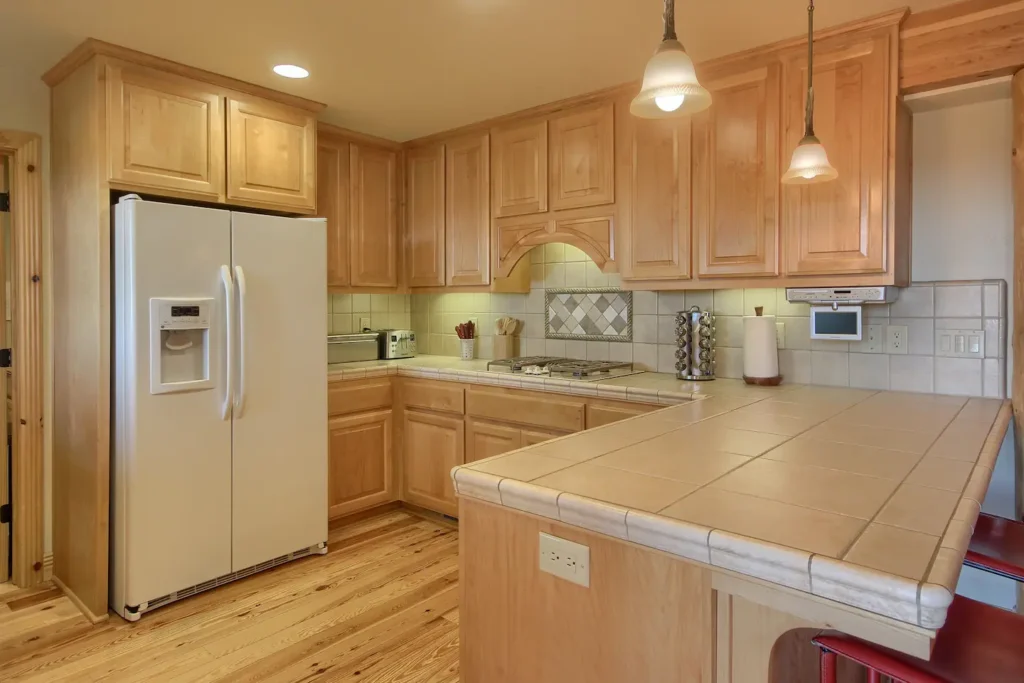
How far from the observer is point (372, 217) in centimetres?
384

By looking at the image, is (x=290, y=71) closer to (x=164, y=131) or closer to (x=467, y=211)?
(x=164, y=131)

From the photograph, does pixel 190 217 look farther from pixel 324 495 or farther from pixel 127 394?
pixel 324 495

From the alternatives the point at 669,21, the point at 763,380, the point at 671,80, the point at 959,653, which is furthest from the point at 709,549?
the point at 763,380

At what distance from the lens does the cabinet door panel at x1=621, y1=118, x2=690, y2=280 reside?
2.76 metres

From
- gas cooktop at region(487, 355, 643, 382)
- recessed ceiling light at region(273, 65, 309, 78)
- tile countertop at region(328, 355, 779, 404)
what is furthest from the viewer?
gas cooktop at region(487, 355, 643, 382)

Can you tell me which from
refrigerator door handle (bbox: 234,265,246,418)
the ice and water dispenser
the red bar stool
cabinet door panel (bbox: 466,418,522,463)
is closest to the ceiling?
refrigerator door handle (bbox: 234,265,246,418)

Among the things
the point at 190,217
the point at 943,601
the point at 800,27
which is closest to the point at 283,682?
the point at 190,217

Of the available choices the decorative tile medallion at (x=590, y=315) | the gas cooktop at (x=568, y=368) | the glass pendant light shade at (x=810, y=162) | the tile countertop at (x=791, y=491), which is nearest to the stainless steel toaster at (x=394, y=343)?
the gas cooktop at (x=568, y=368)

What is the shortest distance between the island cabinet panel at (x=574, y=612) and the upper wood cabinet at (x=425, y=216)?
106 inches

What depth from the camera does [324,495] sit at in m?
3.10

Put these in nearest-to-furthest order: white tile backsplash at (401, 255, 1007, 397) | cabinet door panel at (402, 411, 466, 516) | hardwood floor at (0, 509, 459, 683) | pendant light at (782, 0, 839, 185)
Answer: pendant light at (782, 0, 839, 185) < hardwood floor at (0, 509, 459, 683) < white tile backsplash at (401, 255, 1007, 397) < cabinet door panel at (402, 411, 466, 516)

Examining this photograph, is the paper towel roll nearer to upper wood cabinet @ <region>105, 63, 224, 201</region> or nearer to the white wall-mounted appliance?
the white wall-mounted appliance

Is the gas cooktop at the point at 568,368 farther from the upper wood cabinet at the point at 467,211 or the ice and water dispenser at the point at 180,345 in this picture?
the ice and water dispenser at the point at 180,345

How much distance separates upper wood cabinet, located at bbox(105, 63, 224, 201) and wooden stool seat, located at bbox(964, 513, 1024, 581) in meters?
3.03
